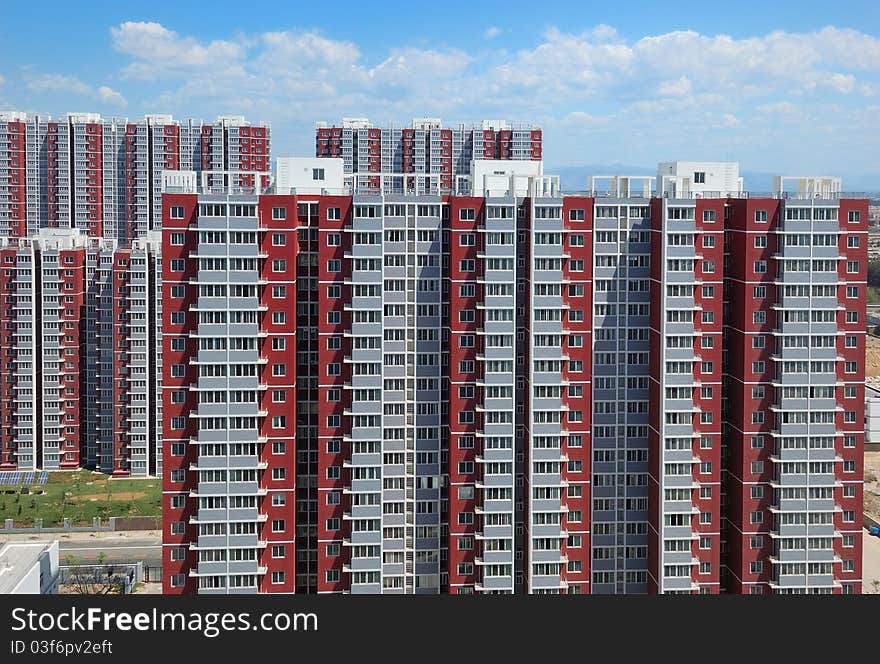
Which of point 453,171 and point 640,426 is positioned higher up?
point 453,171

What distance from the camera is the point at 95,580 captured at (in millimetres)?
51562

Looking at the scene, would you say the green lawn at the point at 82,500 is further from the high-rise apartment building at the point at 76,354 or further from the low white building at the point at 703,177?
the low white building at the point at 703,177

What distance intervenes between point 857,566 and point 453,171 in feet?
192

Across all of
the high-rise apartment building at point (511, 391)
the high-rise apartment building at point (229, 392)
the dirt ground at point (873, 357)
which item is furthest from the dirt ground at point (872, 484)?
the high-rise apartment building at point (229, 392)

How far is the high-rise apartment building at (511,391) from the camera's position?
35438 millimetres

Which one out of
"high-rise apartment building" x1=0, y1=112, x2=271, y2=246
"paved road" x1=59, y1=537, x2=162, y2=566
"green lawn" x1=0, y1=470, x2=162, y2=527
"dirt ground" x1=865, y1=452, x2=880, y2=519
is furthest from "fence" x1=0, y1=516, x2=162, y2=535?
"dirt ground" x1=865, y1=452, x2=880, y2=519

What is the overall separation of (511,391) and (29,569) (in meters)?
19.6

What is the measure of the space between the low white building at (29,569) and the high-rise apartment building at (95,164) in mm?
52306

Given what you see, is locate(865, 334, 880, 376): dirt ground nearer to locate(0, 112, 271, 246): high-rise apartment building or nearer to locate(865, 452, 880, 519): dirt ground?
locate(865, 452, 880, 519): dirt ground

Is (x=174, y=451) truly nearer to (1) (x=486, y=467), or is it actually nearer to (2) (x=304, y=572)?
(2) (x=304, y=572)

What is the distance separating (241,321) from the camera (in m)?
35.2

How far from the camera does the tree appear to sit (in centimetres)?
5072

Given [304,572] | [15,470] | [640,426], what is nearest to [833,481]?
[640,426]

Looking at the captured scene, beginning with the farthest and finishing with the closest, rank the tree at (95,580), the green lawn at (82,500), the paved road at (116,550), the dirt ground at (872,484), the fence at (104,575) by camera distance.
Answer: the dirt ground at (872,484) → the green lawn at (82,500) → the paved road at (116,550) → the fence at (104,575) → the tree at (95,580)
